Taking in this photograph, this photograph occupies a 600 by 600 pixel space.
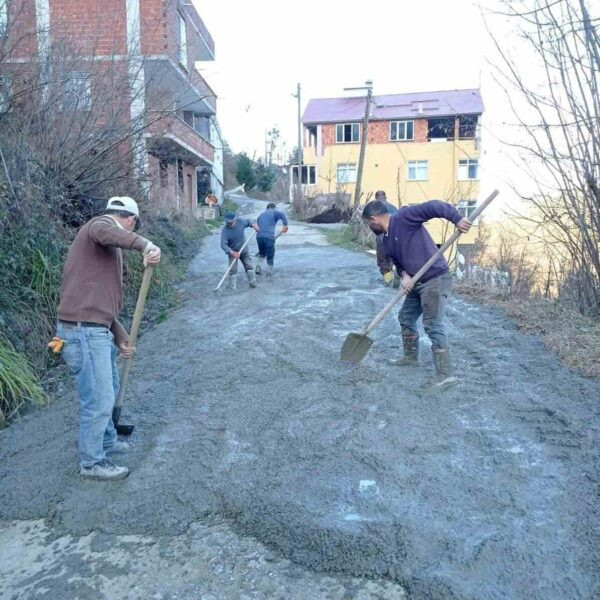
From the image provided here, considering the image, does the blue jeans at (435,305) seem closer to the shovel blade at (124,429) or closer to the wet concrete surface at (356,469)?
the wet concrete surface at (356,469)

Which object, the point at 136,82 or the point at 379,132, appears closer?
the point at 136,82

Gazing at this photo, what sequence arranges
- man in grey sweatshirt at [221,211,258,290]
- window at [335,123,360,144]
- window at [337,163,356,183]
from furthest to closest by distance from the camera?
window at [335,123,360,144] < window at [337,163,356,183] < man in grey sweatshirt at [221,211,258,290]

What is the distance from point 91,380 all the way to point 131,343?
46 centimetres

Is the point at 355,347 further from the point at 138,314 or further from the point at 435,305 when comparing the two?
the point at 138,314

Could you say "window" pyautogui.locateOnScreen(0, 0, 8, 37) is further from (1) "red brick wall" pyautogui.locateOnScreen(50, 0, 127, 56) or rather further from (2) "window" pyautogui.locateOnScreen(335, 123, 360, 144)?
(2) "window" pyautogui.locateOnScreen(335, 123, 360, 144)

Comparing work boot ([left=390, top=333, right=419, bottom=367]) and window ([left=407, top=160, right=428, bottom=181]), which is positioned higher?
window ([left=407, top=160, right=428, bottom=181])

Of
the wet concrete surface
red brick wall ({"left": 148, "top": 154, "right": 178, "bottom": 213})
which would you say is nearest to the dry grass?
the wet concrete surface

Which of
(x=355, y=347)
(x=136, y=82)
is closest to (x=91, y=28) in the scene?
(x=136, y=82)

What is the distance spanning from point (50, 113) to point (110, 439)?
5.77 metres

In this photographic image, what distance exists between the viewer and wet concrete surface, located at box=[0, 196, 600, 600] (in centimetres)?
290

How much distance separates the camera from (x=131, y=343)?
4133mm

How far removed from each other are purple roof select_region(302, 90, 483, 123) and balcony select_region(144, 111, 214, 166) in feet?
47.9

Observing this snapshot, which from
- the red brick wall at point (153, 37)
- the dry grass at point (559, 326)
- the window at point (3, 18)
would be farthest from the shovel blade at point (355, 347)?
the red brick wall at point (153, 37)

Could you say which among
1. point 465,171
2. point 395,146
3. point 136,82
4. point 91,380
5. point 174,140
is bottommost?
point 91,380
